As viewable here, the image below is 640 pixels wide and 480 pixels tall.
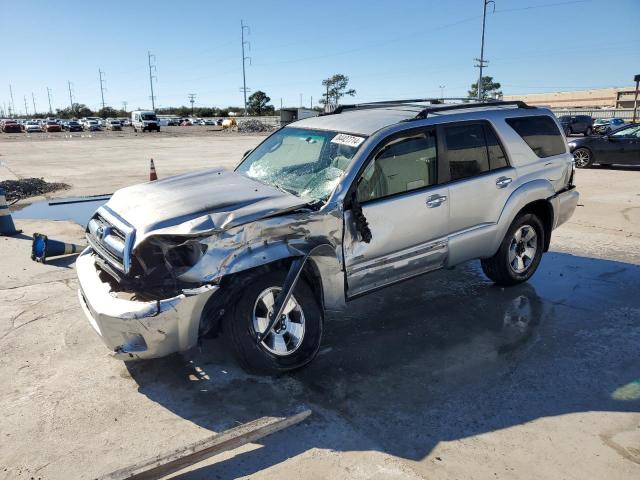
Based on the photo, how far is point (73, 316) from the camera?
490 cm

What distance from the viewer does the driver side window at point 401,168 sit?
416 centimetres

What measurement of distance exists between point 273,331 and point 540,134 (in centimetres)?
377

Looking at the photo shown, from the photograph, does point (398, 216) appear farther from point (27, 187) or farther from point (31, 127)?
point (31, 127)

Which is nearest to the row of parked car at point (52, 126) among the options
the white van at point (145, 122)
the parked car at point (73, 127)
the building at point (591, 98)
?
the parked car at point (73, 127)

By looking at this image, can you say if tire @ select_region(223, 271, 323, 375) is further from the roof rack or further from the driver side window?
the roof rack

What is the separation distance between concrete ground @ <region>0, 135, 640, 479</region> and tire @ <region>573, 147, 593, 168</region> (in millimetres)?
11594

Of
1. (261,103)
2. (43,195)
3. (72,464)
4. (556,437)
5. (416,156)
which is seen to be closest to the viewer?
(72,464)

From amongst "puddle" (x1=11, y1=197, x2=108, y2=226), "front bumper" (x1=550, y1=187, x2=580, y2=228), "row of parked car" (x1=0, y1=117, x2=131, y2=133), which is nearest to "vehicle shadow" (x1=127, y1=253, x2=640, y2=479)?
A: "front bumper" (x1=550, y1=187, x2=580, y2=228)

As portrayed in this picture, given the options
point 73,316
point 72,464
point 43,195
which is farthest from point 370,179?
point 43,195

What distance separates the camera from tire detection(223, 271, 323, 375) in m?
3.50

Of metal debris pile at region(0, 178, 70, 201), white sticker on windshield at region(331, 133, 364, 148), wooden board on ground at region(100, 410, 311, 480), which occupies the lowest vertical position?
wooden board on ground at region(100, 410, 311, 480)

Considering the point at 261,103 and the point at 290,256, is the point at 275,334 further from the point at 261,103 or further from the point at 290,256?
the point at 261,103

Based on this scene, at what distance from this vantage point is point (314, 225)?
3.74 metres

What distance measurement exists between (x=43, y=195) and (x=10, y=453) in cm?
1026
